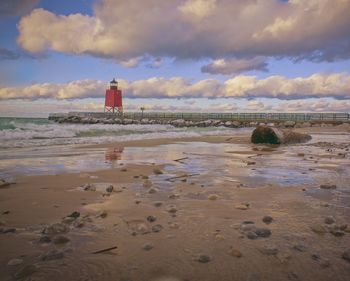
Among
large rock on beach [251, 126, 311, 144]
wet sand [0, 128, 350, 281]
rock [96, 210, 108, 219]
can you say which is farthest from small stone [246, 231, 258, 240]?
large rock on beach [251, 126, 311, 144]

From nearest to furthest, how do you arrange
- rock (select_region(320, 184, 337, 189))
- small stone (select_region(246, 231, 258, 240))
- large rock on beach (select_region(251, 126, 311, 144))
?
small stone (select_region(246, 231, 258, 240)), rock (select_region(320, 184, 337, 189)), large rock on beach (select_region(251, 126, 311, 144))

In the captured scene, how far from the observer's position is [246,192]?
4969mm

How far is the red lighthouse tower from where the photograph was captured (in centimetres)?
7806

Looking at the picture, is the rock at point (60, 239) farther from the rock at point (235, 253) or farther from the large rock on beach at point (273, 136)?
the large rock on beach at point (273, 136)

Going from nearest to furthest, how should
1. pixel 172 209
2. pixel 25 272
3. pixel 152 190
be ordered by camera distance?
pixel 25 272 → pixel 172 209 → pixel 152 190

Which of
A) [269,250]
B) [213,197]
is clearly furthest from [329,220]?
[213,197]

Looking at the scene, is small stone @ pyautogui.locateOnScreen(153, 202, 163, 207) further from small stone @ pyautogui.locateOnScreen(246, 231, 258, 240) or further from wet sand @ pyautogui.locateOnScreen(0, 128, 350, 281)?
small stone @ pyautogui.locateOnScreen(246, 231, 258, 240)

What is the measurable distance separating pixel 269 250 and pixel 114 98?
78627 millimetres

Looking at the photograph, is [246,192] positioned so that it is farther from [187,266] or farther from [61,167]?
[61,167]

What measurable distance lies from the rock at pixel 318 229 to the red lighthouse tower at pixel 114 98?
77298 millimetres

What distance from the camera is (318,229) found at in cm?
317

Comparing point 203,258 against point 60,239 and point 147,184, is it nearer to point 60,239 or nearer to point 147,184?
point 60,239

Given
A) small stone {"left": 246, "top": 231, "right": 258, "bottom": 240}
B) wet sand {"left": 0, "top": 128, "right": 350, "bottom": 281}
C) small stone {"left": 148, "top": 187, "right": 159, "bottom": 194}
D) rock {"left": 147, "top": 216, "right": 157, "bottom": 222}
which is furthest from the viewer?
small stone {"left": 148, "top": 187, "right": 159, "bottom": 194}

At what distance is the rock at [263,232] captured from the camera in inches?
120
